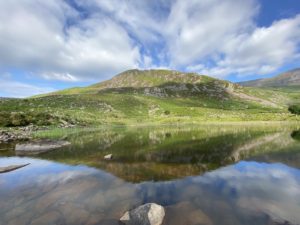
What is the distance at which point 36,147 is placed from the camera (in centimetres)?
4803

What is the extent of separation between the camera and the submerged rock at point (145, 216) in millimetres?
14508

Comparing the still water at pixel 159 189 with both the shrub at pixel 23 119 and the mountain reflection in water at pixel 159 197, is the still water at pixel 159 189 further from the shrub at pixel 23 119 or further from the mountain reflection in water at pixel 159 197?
the shrub at pixel 23 119

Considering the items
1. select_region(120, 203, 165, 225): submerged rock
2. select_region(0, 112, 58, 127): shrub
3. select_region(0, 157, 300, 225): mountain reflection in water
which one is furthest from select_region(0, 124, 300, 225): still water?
select_region(0, 112, 58, 127): shrub

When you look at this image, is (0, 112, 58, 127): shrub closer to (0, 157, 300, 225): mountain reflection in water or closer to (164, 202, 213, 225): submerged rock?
(0, 157, 300, 225): mountain reflection in water

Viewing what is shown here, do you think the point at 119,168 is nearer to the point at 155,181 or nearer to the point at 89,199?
the point at 155,181

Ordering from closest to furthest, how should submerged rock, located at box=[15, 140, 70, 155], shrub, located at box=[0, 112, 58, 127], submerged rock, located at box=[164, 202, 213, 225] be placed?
submerged rock, located at box=[164, 202, 213, 225] < submerged rock, located at box=[15, 140, 70, 155] < shrub, located at box=[0, 112, 58, 127]

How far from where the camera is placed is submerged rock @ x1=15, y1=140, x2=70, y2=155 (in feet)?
148

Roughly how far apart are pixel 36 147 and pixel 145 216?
40.0m

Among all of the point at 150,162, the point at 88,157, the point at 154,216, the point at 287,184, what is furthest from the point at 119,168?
the point at 287,184

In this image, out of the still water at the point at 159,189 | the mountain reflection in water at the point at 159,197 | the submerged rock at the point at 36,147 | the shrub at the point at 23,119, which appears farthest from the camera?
the shrub at the point at 23,119

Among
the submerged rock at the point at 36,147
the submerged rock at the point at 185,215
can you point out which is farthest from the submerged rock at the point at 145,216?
the submerged rock at the point at 36,147

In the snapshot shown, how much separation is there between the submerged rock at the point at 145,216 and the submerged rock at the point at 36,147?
34.8 metres

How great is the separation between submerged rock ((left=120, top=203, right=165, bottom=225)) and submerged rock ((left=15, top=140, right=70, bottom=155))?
34778 millimetres

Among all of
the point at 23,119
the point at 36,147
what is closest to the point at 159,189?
the point at 36,147
